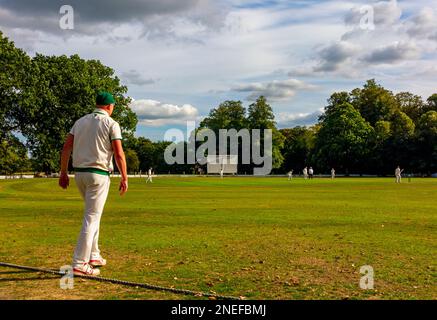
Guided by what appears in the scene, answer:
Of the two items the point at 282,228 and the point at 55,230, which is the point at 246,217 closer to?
the point at 282,228

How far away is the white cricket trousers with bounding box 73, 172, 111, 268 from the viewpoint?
25.8 feet

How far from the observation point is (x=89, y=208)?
26.2ft

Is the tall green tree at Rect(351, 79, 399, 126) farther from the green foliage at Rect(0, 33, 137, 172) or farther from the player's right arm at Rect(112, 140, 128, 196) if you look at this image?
the player's right arm at Rect(112, 140, 128, 196)

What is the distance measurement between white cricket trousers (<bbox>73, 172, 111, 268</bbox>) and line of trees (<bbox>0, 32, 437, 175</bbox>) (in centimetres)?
3557

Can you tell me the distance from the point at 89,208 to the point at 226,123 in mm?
115502

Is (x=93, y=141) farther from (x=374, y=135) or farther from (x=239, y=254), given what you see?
(x=374, y=135)

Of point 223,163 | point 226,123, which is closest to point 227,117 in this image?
point 226,123

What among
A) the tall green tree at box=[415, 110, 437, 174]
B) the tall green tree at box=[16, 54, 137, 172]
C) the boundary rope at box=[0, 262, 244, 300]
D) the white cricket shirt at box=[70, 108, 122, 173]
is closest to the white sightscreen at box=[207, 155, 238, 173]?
the tall green tree at box=[415, 110, 437, 174]

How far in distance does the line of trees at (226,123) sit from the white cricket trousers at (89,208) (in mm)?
35573

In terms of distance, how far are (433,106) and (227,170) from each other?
5185cm

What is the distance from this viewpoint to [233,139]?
12238 cm

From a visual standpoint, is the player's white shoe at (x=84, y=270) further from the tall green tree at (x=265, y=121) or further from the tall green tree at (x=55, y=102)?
the tall green tree at (x=265, y=121)

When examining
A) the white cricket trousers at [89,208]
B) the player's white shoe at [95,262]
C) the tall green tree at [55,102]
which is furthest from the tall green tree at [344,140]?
the white cricket trousers at [89,208]
